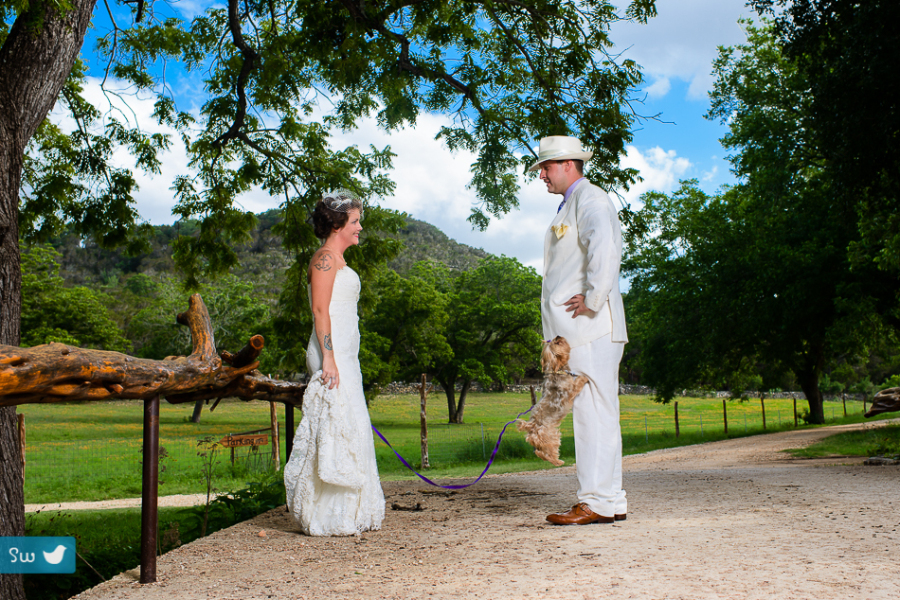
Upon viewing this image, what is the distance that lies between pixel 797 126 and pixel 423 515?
1731 cm

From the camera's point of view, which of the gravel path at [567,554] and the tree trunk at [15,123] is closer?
the gravel path at [567,554]

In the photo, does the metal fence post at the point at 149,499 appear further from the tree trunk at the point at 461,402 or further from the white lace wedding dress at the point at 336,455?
the tree trunk at the point at 461,402

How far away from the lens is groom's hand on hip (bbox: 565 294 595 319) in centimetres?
409

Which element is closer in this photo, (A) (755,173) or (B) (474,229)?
(B) (474,229)

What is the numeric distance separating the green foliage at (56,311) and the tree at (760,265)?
26.8m

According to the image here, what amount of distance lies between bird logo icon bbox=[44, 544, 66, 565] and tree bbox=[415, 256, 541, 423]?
35.0 m

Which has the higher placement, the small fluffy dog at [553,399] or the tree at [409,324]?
the tree at [409,324]

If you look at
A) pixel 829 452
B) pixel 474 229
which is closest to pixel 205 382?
pixel 474 229

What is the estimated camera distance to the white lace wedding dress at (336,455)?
4.28 m

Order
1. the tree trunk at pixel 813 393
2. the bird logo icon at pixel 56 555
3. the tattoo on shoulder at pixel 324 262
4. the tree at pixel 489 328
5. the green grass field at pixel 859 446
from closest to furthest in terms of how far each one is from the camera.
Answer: the bird logo icon at pixel 56 555 < the tattoo on shoulder at pixel 324 262 < the green grass field at pixel 859 446 < the tree trunk at pixel 813 393 < the tree at pixel 489 328

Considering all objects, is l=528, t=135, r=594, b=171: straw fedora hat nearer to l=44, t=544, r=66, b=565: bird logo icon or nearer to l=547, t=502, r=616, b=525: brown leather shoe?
l=547, t=502, r=616, b=525: brown leather shoe

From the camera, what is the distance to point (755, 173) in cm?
1989

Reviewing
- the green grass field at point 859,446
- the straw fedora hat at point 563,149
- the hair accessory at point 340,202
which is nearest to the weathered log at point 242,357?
the hair accessory at point 340,202

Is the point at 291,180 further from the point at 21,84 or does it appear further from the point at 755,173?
the point at 755,173
